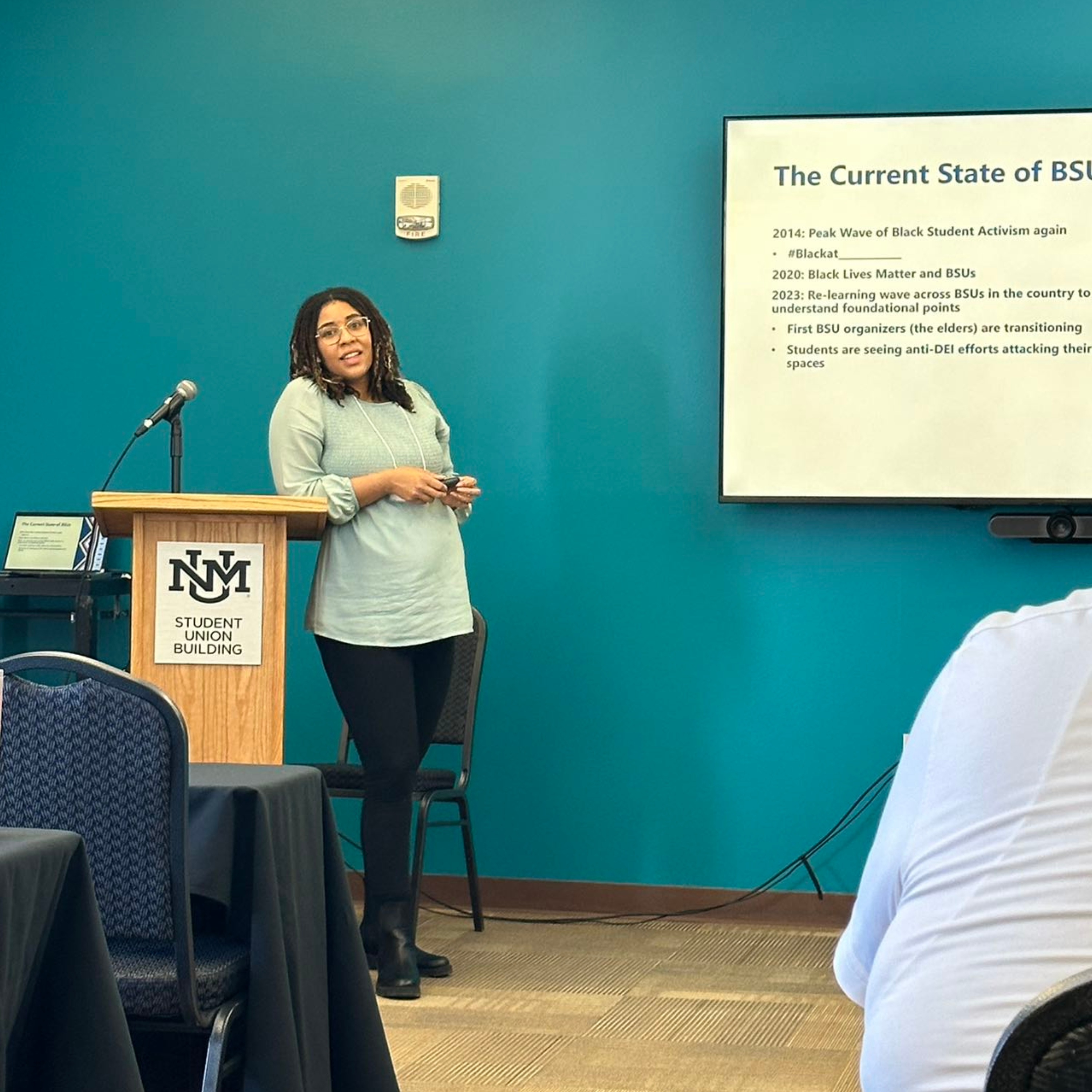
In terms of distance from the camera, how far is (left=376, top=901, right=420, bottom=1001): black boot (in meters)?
3.81

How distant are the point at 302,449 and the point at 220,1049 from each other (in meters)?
1.86

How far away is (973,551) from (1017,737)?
3.76 m

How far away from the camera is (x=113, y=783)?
222 centimetres

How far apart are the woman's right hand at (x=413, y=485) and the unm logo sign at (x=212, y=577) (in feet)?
1.40

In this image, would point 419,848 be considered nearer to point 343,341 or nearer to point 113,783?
point 343,341

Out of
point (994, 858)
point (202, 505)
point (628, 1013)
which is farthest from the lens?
point (628, 1013)

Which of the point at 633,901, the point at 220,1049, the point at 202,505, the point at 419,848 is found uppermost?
the point at 202,505

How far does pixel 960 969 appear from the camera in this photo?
1.03 metres

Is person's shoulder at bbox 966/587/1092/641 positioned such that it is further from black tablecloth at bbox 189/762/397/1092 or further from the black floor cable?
the black floor cable

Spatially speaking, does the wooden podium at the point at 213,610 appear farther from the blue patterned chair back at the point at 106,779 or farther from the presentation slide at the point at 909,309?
the presentation slide at the point at 909,309

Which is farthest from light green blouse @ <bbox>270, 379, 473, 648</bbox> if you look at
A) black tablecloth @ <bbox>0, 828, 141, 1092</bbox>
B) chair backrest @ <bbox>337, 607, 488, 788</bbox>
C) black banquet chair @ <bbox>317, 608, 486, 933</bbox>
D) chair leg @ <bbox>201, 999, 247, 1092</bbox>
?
black tablecloth @ <bbox>0, 828, 141, 1092</bbox>

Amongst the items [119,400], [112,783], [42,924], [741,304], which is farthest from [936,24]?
[42,924]

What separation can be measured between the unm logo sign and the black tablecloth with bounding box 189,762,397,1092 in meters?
0.91

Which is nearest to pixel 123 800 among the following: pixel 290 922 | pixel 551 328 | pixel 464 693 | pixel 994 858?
pixel 290 922
